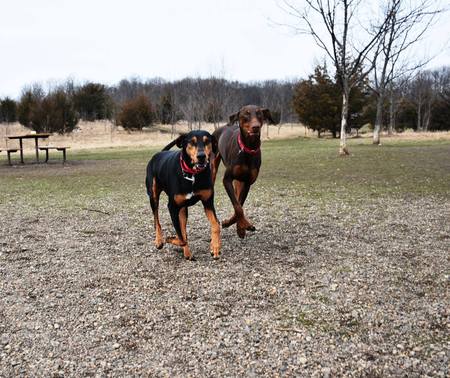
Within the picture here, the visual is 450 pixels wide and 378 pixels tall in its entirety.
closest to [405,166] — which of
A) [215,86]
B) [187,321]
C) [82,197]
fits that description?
[82,197]

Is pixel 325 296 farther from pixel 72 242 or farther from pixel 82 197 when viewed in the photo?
pixel 82 197

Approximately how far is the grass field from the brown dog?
1.30 ft

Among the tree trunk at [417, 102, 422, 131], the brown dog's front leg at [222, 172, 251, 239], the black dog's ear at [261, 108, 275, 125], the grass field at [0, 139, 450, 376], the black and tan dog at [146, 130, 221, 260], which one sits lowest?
the grass field at [0, 139, 450, 376]

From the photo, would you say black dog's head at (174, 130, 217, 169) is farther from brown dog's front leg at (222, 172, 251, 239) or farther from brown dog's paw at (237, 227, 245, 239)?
brown dog's paw at (237, 227, 245, 239)

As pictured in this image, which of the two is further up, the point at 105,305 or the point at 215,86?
the point at 215,86

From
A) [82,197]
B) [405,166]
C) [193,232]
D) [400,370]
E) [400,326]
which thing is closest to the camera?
[400,370]

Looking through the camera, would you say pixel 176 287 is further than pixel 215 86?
No

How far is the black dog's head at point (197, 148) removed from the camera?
406cm

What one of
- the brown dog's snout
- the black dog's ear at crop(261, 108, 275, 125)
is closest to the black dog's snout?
the brown dog's snout

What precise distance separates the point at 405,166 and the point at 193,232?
1060 centimetres

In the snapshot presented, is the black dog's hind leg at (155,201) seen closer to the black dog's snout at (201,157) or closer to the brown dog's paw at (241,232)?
the brown dog's paw at (241,232)

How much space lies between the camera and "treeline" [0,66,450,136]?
42031 mm

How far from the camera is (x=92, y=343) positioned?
9.48 ft

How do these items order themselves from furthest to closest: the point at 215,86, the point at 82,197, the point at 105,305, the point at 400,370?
the point at 215,86 < the point at 82,197 < the point at 105,305 < the point at 400,370
